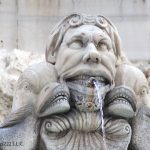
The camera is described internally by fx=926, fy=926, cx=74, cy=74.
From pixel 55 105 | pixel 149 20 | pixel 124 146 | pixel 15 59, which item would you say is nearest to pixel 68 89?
pixel 55 105

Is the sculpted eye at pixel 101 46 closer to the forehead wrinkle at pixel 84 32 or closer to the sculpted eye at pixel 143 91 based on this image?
the forehead wrinkle at pixel 84 32

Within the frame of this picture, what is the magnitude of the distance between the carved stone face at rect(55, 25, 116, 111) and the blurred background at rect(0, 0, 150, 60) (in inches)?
109

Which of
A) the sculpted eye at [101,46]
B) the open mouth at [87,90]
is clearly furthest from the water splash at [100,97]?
the sculpted eye at [101,46]

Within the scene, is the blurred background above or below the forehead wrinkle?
below

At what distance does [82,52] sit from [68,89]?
24cm

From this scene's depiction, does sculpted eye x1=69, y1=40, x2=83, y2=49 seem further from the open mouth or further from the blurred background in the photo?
the blurred background

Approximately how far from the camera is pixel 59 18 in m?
8.47

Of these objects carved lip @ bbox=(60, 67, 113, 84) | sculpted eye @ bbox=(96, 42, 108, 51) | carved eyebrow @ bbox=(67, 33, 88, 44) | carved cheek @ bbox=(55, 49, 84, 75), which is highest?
carved eyebrow @ bbox=(67, 33, 88, 44)

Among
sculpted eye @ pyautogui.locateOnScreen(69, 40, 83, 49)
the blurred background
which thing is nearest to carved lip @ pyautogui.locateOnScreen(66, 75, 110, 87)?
sculpted eye @ pyautogui.locateOnScreen(69, 40, 83, 49)

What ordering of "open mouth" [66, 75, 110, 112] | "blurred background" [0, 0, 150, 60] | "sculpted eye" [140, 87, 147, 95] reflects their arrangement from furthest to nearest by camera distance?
1. "blurred background" [0, 0, 150, 60]
2. "sculpted eye" [140, 87, 147, 95]
3. "open mouth" [66, 75, 110, 112]

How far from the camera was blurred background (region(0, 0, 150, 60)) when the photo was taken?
27.7 ft

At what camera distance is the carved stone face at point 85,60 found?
18.1 feet

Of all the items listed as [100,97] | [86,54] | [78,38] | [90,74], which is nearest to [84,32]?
[78,38]

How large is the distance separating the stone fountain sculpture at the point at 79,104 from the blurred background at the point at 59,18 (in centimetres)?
276
